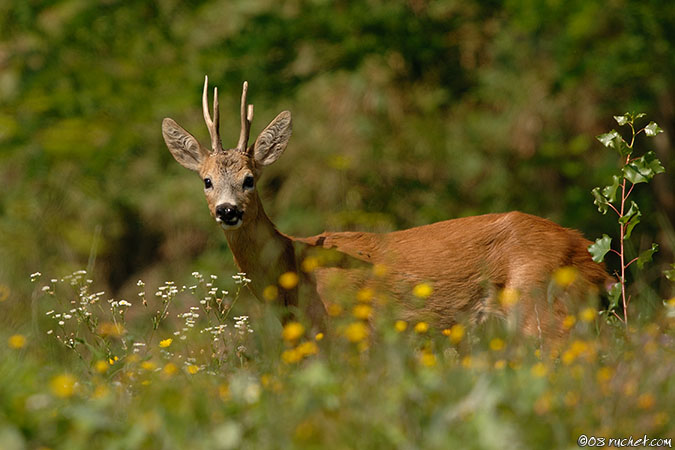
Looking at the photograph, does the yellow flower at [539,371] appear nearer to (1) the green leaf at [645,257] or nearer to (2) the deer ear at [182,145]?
(1) the green leaf at [645,257]

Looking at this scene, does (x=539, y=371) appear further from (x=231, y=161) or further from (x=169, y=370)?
(x=231, y=161)

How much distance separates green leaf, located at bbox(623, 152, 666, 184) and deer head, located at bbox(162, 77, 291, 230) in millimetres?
2239

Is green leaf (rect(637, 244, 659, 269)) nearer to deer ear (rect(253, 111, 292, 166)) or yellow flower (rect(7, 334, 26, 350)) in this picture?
deer ear (rect(253, 111, 292, 166))

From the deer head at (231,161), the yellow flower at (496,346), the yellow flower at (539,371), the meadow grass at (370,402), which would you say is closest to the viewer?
the meadow grass at (370,402)

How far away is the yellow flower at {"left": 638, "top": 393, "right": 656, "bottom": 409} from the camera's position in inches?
123

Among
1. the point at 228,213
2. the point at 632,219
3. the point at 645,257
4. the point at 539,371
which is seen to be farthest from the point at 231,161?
the point at 539,371

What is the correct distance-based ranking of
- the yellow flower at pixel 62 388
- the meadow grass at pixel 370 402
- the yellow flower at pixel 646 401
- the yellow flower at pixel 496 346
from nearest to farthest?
1. the meadow grass at pixel 370 402
2. the yellow flower at pixel 646 401
3. the yellow flower at pixel 62 388
4. the yellow flower at pixel 496 346

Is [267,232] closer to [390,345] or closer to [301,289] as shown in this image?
[301,289]

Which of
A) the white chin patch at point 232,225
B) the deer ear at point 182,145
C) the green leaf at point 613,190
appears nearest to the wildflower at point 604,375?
the green leaf at point 613,190

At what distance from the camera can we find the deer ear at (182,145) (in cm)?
666

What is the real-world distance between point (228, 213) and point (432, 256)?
1.32 metres

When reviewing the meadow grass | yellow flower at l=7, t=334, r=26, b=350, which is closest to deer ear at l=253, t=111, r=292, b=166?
yellow flower at l=7, t=334, r=26, b=350

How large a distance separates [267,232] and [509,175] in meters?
5.24

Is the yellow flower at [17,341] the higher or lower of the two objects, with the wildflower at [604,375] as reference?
higher
